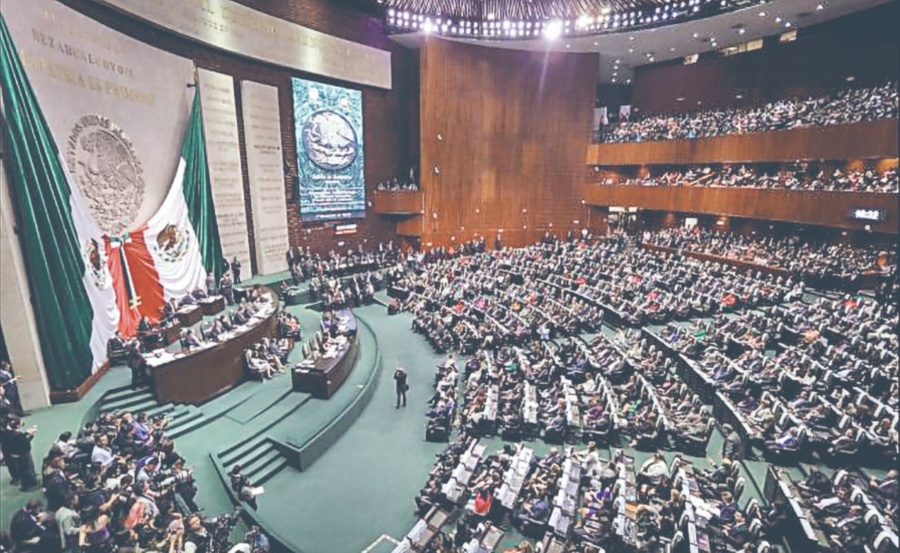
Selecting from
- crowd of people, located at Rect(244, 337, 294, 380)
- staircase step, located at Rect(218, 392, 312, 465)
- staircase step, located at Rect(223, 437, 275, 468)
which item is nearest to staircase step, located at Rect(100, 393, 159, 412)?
staircase step, located at Rect(218, 392, 312, 465)

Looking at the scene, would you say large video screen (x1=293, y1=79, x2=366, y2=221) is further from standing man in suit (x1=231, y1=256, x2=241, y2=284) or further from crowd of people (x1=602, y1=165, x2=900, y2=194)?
crowd of people (x1=602, y1=165, x2=900, y2=194)

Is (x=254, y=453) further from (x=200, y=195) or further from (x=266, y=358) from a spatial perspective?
(x=200, y=195)

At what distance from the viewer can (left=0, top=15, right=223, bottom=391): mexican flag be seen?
29.7ft

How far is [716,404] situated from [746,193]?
1402cm

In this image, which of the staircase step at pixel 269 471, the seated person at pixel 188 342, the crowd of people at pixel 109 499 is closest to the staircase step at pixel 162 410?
the seated person at pixel 188 342

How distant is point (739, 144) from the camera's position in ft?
72.2

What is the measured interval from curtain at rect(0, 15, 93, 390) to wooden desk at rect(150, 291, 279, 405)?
151 centimetres

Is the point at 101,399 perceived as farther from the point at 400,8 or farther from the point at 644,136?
the point at 644,136

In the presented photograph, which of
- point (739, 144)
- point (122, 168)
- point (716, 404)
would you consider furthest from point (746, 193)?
point (122, 168)

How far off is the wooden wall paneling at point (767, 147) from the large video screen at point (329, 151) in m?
13.9

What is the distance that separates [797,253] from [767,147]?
5962mm

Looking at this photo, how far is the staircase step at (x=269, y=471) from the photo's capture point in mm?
9166

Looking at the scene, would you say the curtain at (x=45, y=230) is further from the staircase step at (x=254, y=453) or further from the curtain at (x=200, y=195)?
the curtain at (x=200, y=195)

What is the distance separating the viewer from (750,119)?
72.0 feet
